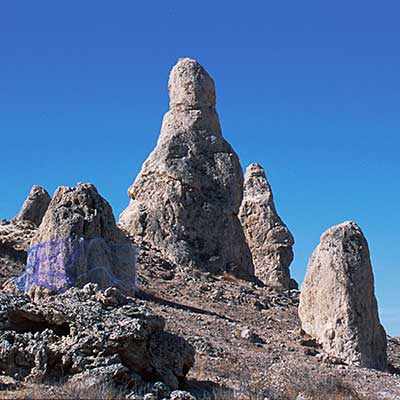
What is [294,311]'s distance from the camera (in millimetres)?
23609

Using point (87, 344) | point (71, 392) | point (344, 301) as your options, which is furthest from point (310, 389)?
point (344, 301)

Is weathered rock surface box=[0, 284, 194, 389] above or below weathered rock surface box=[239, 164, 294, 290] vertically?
below

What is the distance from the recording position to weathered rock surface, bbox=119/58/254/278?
26.3 meters

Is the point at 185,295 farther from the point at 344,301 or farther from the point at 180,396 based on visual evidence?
the point at 180,396

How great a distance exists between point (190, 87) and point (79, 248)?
40.6 feet

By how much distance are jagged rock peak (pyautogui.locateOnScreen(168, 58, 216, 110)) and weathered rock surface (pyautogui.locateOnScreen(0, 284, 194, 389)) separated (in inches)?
722

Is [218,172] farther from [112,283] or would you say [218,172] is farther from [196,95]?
[112,283]

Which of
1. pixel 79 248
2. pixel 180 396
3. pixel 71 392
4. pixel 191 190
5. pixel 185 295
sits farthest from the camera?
pixel 191 190

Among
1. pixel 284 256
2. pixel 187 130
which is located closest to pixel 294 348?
pixel 187 130

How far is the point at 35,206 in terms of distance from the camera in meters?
29.3

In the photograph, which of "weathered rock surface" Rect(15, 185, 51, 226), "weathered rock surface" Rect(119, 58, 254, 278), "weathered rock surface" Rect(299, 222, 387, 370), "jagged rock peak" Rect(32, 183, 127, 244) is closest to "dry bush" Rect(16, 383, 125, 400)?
"weathered rock surface" Rect(299, 222, 387, 370)

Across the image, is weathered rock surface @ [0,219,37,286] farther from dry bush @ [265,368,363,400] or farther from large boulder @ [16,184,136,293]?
dry bush @ [265,368,363,400]

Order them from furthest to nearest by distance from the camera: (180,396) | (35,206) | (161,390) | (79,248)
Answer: (35,206) → (79,248) → (161,390) → (180,396)

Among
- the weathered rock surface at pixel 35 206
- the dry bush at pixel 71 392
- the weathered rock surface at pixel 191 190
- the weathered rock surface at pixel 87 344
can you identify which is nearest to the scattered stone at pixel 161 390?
the weathered rock surface at pixel 87 344
